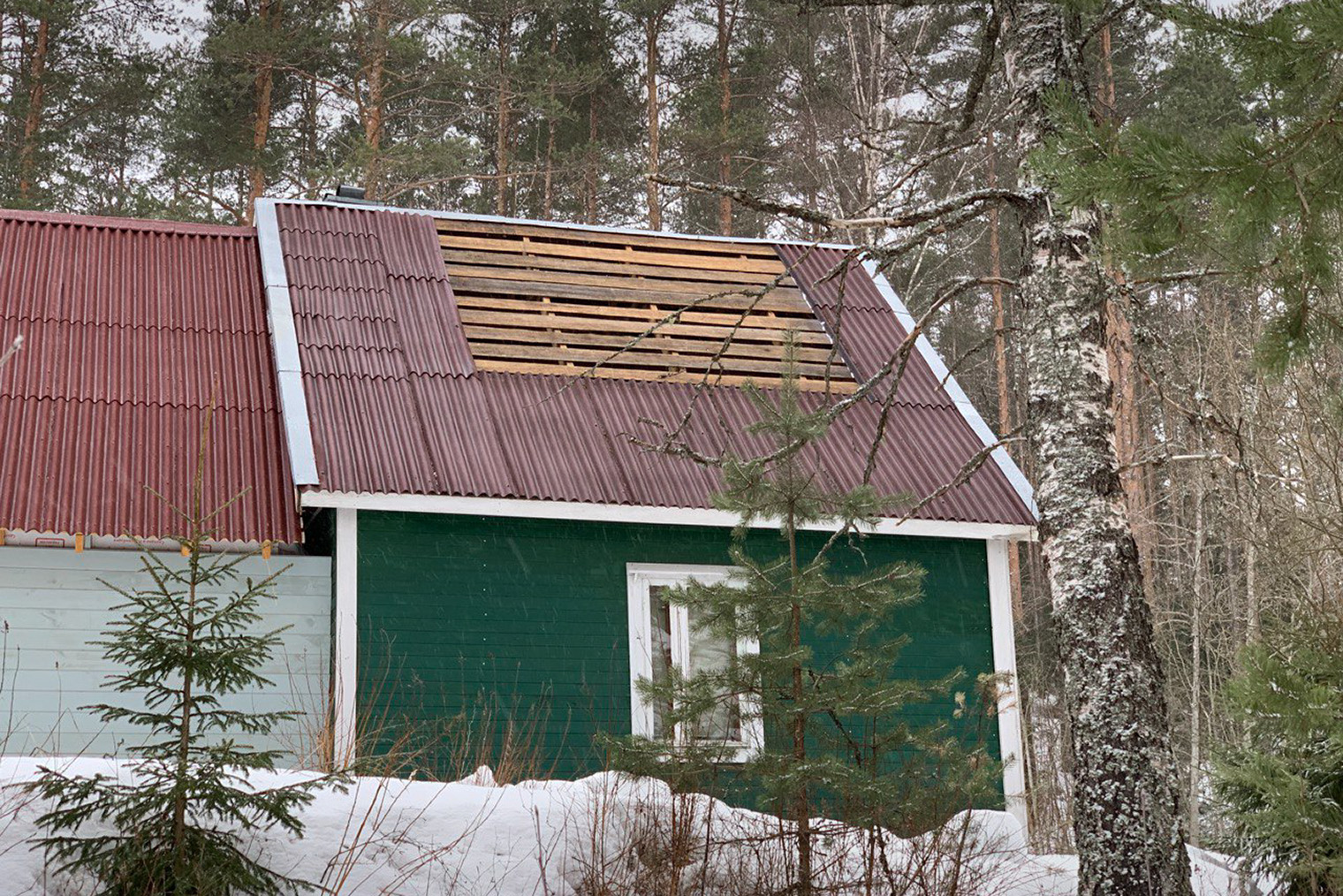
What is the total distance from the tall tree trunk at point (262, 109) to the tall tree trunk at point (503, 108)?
3.50 m

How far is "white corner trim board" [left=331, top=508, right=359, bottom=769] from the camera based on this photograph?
388 inches

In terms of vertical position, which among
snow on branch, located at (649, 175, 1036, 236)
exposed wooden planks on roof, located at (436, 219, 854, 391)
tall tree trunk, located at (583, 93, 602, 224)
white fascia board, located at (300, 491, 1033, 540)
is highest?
tall tree trunk, located at (583, 93, 602, 224)

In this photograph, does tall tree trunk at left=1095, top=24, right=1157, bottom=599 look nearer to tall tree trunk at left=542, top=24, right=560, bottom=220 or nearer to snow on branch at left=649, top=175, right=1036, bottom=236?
tall tree trunk at left=542, top=24, right=560, bottom=220

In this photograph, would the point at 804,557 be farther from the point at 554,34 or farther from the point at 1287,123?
the point at 554,34

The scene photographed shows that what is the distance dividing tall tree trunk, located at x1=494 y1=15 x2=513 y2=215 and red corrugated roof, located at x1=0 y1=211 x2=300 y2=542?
10808 millimetres

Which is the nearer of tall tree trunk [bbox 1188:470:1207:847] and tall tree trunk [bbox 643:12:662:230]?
tall tree trunk [bbox 1188:470:1207:847]

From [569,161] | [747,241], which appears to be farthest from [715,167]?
[747,241]

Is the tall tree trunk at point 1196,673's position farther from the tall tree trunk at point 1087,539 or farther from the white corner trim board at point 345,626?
the tall tree trunk at point 1087,539

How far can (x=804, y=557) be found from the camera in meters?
11.3

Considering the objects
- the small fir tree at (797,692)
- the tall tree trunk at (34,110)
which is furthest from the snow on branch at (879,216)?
the tall tree trunk at (34,110)

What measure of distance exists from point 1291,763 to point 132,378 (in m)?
8.44

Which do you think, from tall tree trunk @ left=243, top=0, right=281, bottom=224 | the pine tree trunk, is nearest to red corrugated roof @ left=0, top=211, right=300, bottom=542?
the pine tree trunk

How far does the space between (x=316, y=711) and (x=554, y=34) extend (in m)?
17.2

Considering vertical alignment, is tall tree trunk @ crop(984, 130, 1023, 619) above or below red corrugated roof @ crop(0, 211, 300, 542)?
above
